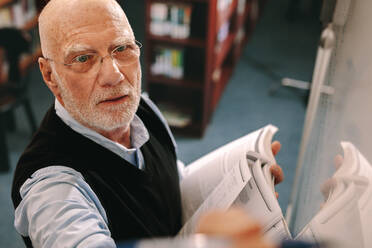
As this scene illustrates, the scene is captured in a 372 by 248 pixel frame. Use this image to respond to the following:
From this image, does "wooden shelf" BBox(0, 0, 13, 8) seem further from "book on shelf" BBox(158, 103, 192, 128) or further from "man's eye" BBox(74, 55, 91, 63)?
"man's eye" BBox(74, 55, 91, 63)

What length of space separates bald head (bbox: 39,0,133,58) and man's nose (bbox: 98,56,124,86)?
0.08m

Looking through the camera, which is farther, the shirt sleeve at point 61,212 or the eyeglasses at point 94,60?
the eyeglasses at point 94,60

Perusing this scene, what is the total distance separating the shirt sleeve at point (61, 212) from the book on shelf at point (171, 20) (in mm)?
2234

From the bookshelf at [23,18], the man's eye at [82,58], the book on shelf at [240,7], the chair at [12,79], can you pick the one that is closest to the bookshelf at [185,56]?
the book on shelf at [240,7]

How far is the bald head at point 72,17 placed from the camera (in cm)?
85

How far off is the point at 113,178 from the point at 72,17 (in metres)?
0.40

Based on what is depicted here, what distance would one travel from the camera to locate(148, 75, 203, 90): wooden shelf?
3.10m

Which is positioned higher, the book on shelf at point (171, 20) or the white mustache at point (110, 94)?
the white mustache at point (110, 94)

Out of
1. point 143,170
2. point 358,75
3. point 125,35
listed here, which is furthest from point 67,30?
point 358,75

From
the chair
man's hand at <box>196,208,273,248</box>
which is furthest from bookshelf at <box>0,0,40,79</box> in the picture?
man's hand at <box>196,208,273,248</box>

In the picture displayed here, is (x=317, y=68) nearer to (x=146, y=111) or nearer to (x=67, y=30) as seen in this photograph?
(x=146, y=111)

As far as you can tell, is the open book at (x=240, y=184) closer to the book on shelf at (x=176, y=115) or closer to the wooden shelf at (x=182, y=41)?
the wooden shelf at (x=182, y=41)

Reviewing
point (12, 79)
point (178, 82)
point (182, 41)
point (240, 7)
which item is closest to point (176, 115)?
point (178, 82)

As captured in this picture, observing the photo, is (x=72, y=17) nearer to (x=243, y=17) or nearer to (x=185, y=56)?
(x=185, y=56)
